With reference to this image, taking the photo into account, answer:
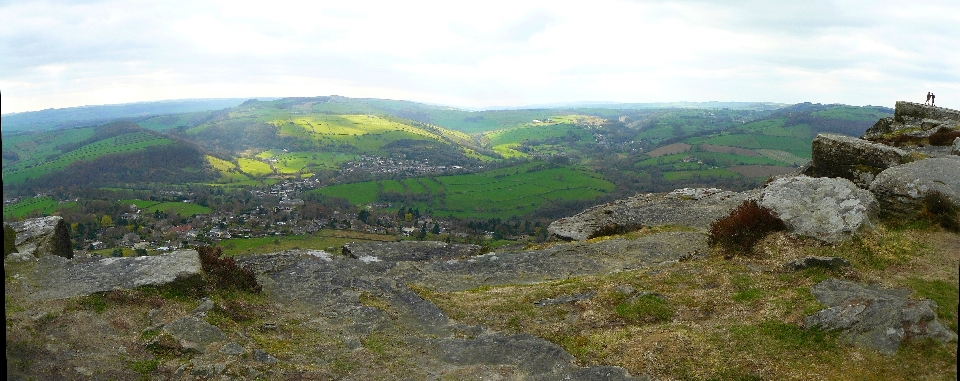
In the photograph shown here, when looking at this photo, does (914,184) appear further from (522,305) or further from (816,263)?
(522,305)

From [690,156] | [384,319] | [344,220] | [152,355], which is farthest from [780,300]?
[690,156]

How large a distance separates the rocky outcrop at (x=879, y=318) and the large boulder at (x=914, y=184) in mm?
7936

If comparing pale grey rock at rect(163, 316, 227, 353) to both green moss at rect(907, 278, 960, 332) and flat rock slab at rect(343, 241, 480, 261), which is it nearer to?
flat rock slab at rect(343, 241, 480, 261)

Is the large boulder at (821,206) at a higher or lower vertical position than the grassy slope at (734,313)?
higher

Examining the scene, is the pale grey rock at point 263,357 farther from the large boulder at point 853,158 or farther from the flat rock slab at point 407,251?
the large boulder at point 853,158

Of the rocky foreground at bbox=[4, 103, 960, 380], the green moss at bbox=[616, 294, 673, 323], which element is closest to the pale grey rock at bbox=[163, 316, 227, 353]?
the rocky foreground at bbox=[4, 103, 960, 380]

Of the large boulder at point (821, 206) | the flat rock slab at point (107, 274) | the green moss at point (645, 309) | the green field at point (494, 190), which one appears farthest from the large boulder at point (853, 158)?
the green field at point (494, 190)

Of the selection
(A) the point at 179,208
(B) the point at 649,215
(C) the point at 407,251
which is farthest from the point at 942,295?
(A) the point at 179,208

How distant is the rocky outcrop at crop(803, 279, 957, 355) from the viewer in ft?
38.1

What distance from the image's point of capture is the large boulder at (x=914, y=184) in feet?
66.6

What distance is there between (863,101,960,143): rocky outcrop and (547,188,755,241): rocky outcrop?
9062 millimetres

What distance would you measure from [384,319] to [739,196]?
26.8 meters

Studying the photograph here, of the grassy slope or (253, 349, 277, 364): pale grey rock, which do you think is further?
(253, 349, 277, 364): pale grey rock

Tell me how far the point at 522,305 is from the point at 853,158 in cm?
1976
